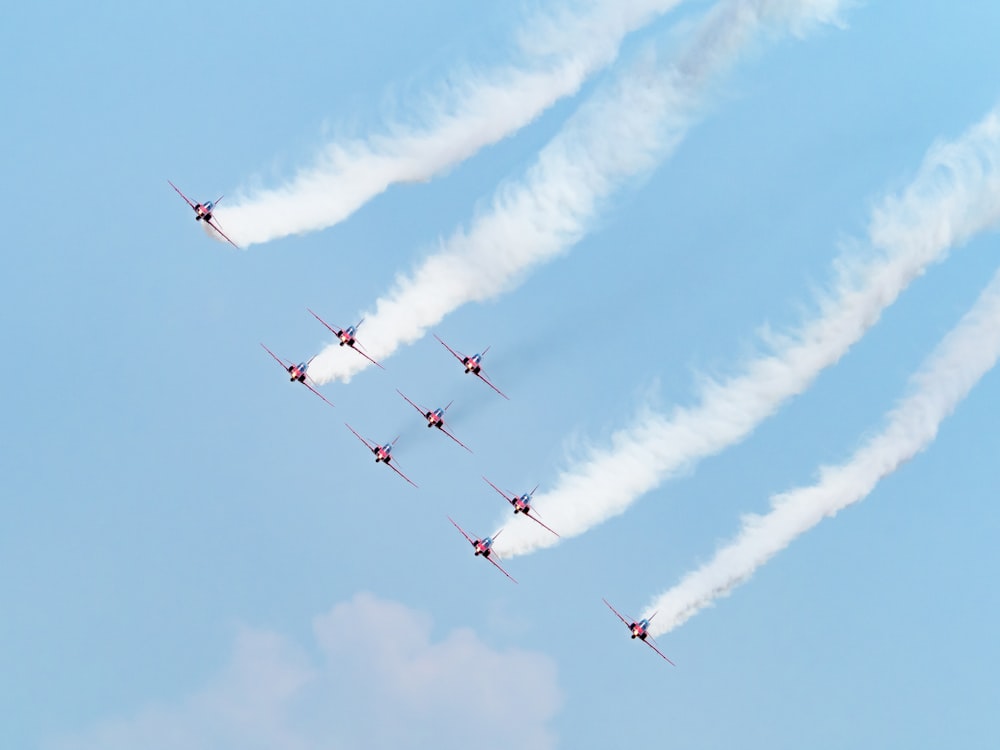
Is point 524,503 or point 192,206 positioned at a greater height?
point 192,206

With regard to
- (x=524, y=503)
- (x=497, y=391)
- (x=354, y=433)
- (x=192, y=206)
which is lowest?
(x=524, y=503)

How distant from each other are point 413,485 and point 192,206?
2075 centimetres

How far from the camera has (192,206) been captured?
209 ft

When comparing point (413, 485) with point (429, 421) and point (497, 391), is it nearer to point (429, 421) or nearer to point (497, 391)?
point (429, 421)

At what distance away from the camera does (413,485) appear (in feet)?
209

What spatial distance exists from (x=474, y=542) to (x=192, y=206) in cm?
2559

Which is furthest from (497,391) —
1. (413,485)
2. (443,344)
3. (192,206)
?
(192,206)

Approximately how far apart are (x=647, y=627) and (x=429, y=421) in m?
17.1

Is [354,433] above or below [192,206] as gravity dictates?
below

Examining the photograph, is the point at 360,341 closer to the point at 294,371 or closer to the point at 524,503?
the point at 294,371

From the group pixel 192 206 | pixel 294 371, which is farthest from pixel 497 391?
pixel 192 206

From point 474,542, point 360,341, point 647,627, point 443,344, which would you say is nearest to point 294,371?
point 360,341

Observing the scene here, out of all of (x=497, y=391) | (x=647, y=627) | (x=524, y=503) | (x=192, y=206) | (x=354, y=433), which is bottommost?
(x=647, y=627)

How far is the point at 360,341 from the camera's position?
2419 inches
